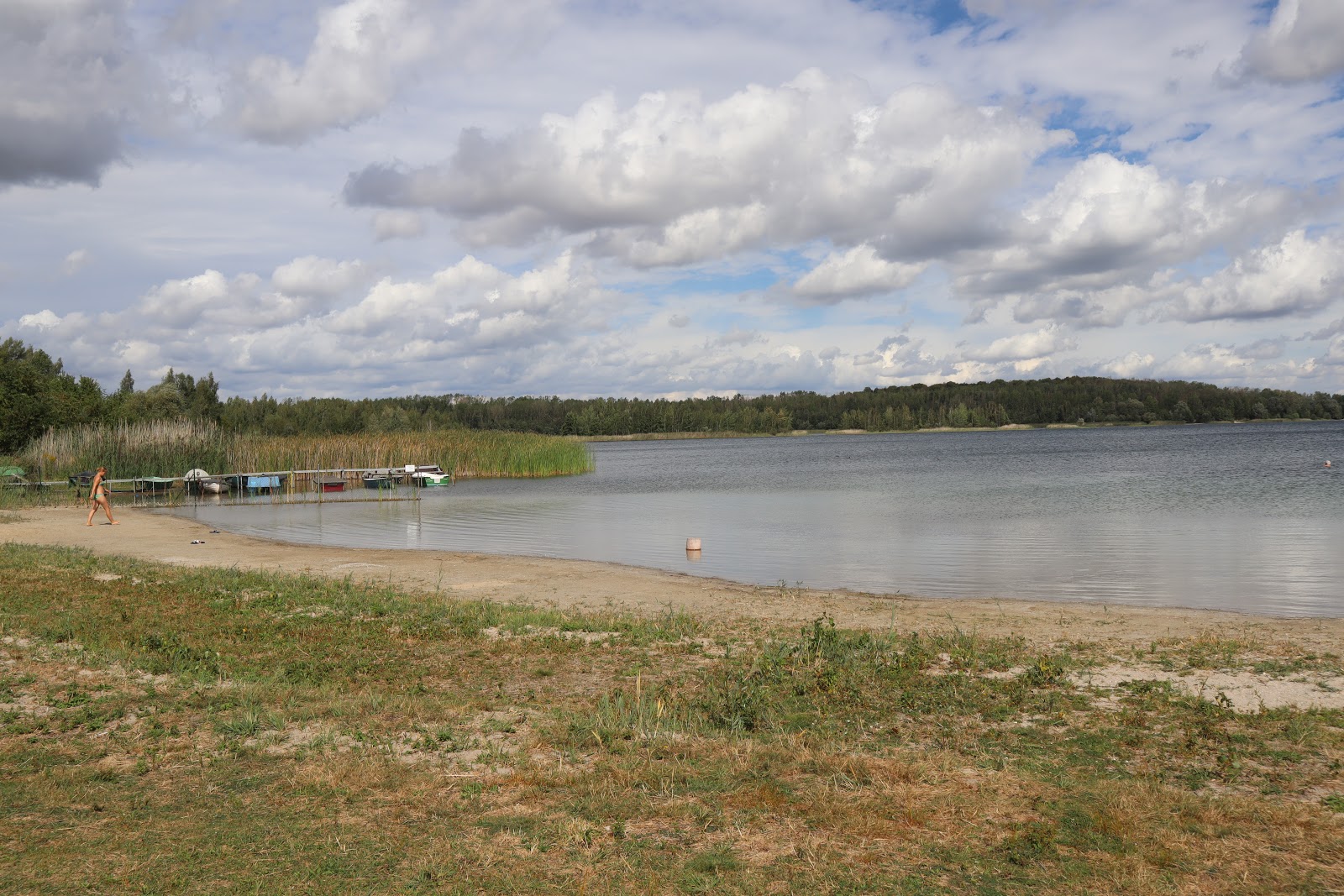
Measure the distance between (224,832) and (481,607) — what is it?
24.4ft

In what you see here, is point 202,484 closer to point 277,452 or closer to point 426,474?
point 277,452

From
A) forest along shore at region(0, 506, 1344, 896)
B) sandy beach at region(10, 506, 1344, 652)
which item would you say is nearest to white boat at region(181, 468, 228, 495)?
sandy beach at region(10, 506, 1344, 652)

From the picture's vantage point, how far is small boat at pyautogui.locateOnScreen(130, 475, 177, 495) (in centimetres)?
3875

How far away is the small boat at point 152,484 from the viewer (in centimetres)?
3875

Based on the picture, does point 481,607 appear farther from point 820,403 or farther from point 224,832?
point 820,403

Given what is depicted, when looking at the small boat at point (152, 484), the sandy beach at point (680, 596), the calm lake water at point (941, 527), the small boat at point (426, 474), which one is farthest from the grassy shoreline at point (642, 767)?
the small boat at point (426, 474)

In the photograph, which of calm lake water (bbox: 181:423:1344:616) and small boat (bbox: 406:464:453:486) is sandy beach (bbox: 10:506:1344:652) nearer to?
calm lake water (bbox: 181:423:1344:616)

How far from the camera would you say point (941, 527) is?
27469 mm

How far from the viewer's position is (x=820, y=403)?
185m

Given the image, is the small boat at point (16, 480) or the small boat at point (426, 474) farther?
the small boat at point (426, 474)

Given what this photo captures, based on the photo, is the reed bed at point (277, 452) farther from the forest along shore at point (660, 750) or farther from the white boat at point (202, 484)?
the forest along shore at point (660, 750)

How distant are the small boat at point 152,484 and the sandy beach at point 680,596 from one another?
15566 mm

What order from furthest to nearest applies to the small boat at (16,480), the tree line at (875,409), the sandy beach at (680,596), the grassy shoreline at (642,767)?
the tree line at (875,409)
the small boat at (16,480)
the sandy beach at (680,596)
the grassy shoreline at (642,767)

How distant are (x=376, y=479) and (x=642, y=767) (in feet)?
144
